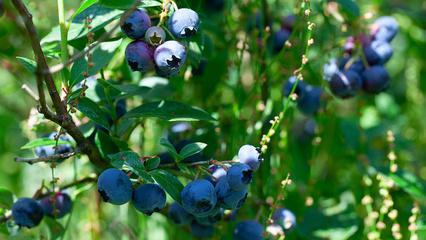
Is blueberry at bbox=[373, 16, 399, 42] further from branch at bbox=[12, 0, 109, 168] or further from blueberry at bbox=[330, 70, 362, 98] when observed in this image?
branch at bbox=[12, 0, 109, 168]

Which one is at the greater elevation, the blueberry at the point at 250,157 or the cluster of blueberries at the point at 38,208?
the blueberry at the point at 250,157

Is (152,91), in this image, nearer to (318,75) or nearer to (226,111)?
(226,111)

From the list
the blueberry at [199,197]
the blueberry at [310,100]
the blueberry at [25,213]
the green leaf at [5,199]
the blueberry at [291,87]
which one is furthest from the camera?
the blueberry at [310,100]

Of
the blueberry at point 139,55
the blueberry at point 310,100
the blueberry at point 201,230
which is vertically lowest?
the blueberry at point 201,230

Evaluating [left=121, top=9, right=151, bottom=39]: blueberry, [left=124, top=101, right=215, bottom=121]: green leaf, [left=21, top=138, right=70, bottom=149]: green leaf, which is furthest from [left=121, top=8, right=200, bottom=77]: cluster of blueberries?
[left=21, top=138, right=70, bottom=149]: green leaf

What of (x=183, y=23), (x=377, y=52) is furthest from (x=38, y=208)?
(x=377, y=52)

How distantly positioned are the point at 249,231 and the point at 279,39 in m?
0.51

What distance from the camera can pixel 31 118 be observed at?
1.46 m

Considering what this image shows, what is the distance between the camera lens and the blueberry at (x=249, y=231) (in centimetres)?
139

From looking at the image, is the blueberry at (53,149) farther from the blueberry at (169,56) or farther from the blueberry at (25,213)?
the blueberry at (169,56)

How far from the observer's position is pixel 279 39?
168 centimetres

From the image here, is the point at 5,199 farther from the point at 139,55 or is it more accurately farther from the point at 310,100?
the point at 310,100

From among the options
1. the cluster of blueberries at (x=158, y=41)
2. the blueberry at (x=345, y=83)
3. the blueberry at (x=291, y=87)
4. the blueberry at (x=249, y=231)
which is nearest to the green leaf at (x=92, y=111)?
the cluster of blueberries at (x=158, y=41)

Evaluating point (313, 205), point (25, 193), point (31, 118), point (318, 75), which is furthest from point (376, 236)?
point (25, 193)
